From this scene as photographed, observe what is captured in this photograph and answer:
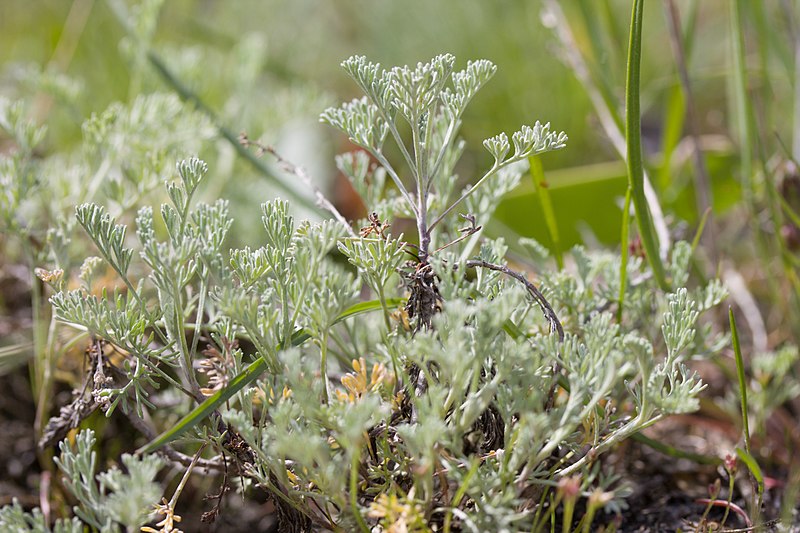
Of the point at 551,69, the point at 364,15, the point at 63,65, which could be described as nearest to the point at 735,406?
the point at 551,69

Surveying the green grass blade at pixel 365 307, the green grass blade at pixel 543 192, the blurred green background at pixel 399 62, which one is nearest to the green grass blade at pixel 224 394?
the green grass blade at pixel 365 307

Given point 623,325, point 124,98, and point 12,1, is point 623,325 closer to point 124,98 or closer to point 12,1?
point 124,98

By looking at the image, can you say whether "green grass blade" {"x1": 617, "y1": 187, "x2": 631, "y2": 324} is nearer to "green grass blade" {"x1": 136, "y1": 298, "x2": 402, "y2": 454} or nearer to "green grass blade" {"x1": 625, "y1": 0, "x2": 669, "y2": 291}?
"green grass blade" {"x1": 625, "y1": 0, "x2": 669, "y2": 291}

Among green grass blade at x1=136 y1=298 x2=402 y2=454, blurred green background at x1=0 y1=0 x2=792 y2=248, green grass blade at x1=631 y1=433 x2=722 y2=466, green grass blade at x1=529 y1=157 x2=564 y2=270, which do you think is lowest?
green grass blade at x1=631 y1=433 x2=722 y2=466

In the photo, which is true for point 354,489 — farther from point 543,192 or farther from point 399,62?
point 399,62

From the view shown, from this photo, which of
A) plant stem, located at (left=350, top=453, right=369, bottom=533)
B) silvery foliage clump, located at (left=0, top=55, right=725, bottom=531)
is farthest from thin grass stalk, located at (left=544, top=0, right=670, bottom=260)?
plant stem, located at (left=350, top=453, right=369, bottom=533)

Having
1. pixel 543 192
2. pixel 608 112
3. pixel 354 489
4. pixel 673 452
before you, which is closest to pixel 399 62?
pixel 608 112
